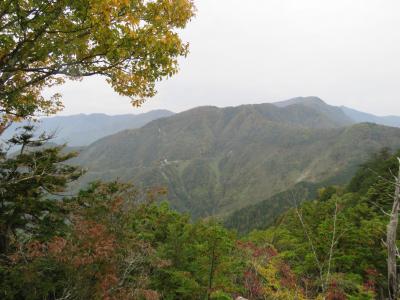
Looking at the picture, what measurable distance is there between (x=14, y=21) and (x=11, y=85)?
9.56ft

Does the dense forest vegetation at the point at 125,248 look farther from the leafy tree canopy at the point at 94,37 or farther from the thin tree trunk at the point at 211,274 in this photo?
the leafy tree canopy at the point at 94,37

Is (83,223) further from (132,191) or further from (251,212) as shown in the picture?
(251,212)

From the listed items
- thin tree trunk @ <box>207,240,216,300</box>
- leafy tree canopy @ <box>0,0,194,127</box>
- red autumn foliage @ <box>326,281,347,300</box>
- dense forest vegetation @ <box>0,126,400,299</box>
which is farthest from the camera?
red autumn foliage @ <box>326,281,347,300</box>

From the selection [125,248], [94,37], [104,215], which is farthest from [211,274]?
[94,37]

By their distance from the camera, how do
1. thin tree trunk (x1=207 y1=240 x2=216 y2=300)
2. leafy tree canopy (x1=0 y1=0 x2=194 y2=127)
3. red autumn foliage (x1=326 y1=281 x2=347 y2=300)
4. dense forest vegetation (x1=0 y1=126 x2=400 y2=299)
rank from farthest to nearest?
red autumn foliage (x1=326 y1=281 x2=347 y2=300) < thin tree trunk (x1=207 y1=240 x2=216 y2=300) < dense forest vegetation (x1=0 y1=126 x2=400 y2=299) < leafy tree canopy (x1=0 y1=0 x2=194 y2=127)

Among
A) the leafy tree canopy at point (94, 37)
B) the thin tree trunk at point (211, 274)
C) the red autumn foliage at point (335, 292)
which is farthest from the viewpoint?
the red autumn foliage at point (335, 292)

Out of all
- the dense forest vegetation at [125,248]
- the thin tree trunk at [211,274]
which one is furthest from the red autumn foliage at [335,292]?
the thin tree trunk at [211,274]

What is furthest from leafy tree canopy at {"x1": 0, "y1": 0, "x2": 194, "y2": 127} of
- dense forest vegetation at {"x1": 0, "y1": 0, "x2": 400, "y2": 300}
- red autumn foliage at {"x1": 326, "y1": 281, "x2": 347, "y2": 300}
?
red autumn foliage at {"x1": 326, "y1": 281, "x2": 347, "y2": 300}

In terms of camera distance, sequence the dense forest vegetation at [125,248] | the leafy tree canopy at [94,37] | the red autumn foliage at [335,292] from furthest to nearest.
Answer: the red autumn foliage at [335,292] → the dense forest vegetation at [125,248] → the leafy tree canopy at [94,37]

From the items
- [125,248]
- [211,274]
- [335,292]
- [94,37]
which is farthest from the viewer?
[335,292]

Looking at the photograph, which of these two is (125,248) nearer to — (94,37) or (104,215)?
(104,215)

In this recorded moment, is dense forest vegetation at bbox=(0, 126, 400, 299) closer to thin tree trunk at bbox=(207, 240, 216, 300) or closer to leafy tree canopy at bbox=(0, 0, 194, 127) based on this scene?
thin tree trunk at bbox=(207, 240, 216, 300)

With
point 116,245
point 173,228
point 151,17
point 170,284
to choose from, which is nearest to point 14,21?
point 151,17

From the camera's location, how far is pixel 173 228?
13.9 meters
